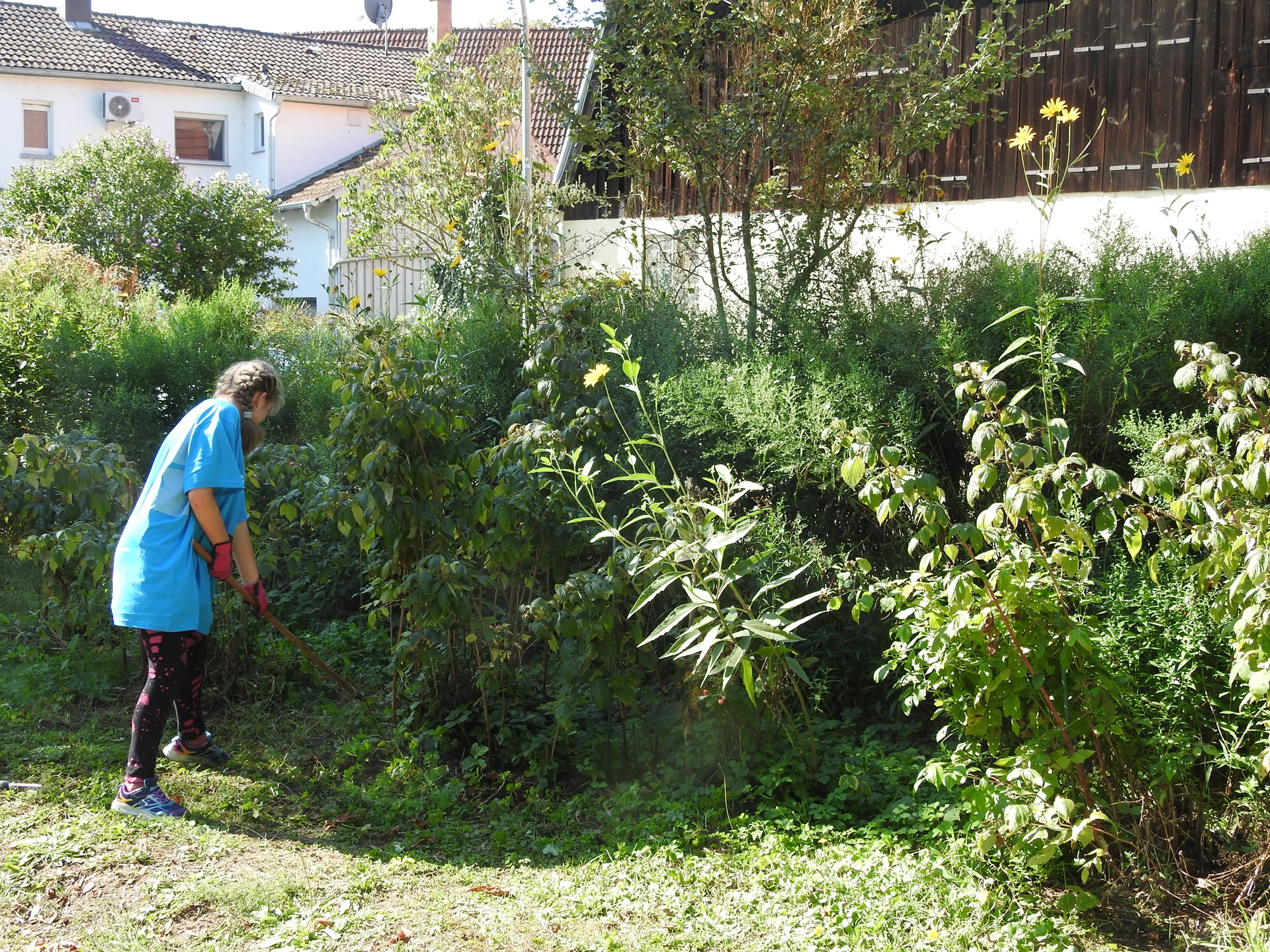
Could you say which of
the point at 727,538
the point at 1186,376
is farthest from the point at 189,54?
the point at 1186,376

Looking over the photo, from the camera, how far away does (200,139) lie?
3116 centimetres

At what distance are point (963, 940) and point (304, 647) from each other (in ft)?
9.76

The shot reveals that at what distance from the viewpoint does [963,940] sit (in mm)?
3234

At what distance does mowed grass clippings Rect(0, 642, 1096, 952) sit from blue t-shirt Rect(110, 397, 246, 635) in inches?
30.0

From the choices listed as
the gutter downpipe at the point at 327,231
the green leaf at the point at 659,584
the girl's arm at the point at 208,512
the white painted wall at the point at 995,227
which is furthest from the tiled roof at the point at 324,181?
the green leaf at the point at 659,584

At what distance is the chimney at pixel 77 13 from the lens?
101 feet

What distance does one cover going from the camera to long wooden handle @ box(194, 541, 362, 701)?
4.55m

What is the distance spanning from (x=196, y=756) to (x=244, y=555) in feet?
3.02

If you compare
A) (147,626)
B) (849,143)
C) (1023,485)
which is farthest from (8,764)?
(849,143)

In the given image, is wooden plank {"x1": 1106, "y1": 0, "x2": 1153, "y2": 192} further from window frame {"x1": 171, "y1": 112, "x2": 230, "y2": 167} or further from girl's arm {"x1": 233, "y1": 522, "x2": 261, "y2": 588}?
window frame {"x1": 171, "y1": 112, "x2": 230, "y2": 167}

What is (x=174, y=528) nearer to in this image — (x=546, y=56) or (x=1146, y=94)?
(x=1146, y=94)

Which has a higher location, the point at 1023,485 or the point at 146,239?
the point at 146,239

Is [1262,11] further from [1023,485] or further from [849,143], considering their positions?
[1023,485]

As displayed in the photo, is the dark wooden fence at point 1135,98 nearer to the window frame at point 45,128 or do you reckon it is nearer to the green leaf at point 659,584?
the green leaf at point 659,584
